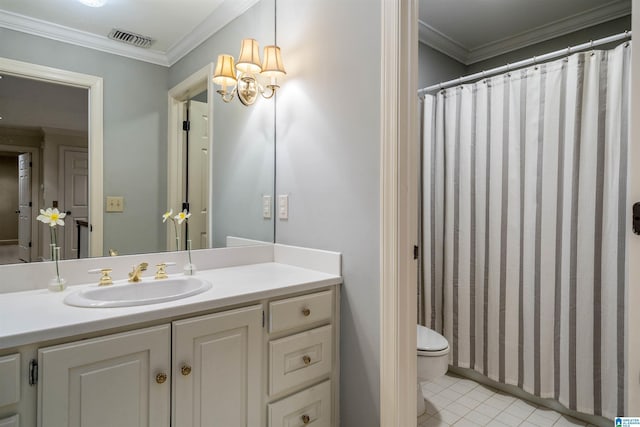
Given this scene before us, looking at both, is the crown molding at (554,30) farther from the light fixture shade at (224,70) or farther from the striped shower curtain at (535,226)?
the light fixture shade at (224,70)

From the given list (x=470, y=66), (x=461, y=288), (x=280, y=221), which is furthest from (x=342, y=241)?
(x=470, y=66)

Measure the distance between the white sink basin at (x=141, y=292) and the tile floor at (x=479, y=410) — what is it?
1375 millimetres

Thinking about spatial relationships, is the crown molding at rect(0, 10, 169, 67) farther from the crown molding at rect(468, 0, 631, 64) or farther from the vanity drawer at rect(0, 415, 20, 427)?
the crown molding at rect(468, 0, 631, 64)

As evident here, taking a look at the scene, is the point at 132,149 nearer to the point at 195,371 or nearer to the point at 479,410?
the point at 195,371

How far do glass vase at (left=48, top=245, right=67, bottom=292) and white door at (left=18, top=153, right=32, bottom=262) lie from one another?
0.23 ft

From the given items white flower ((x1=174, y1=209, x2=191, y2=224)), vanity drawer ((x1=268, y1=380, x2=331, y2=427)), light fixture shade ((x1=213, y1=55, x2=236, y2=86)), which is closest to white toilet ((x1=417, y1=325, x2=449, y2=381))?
vanity drawer ((x1=268, y1=380, x2=331, y2=427))

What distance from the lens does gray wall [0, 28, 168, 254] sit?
1389 millimetres

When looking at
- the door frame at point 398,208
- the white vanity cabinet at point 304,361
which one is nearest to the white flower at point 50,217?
the white vanity cabinet at point 304,361

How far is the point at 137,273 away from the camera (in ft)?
4.38

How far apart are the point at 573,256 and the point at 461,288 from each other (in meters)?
0.66

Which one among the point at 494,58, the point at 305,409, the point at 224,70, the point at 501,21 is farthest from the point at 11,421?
the point at 494,58

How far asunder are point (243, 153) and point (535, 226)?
5.55 ft

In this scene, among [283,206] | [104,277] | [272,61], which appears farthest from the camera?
[283,206]

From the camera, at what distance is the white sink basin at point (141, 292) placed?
1062 mm
